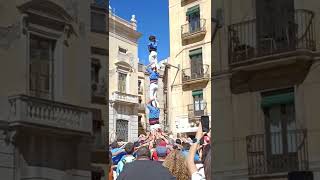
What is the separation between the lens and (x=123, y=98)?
41.0m

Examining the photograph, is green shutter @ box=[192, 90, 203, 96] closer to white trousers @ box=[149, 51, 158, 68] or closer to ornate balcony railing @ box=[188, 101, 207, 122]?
ornate balcony railing @ box=[188, 101, 207, 122]

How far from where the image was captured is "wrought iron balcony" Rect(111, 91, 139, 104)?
132ft

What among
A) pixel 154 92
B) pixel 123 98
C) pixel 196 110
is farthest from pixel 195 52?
pixel 123 98

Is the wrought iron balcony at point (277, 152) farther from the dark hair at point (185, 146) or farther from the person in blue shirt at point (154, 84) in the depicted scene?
the person in blue shirt at point (154, 84)

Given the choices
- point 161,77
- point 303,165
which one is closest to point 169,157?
point 303,165

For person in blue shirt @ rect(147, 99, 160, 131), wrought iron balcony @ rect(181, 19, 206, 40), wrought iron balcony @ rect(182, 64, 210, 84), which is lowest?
person in blue shirt @ rect(147, 99, 160, 131)

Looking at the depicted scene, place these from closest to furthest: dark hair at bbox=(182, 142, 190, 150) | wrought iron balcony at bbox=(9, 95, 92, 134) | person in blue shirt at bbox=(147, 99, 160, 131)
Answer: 1. wrought iron balcony at bbox=(9, 95, 92, 134)
2. dark hair at bbox=(182, 142, 190, 150)
3. person in blue shirt at bbox=(147, 99, 160, 131)

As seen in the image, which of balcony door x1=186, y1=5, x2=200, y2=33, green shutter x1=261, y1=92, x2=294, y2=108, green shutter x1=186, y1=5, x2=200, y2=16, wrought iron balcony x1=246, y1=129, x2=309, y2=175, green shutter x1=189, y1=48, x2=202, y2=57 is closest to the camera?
wrought iron balcony x1=246, y1=129, x2=309, y2=175

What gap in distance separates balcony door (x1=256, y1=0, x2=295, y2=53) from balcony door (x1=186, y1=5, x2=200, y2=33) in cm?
2057

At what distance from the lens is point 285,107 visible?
45.1 feet

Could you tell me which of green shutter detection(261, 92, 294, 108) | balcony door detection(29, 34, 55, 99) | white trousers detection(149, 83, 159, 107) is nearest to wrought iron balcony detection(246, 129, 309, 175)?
green shutter detection(261, 92, 294, 108)

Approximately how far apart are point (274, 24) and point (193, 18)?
70.0ft

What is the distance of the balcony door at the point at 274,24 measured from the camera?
13727 mm

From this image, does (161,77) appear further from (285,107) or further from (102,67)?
(285,107)
